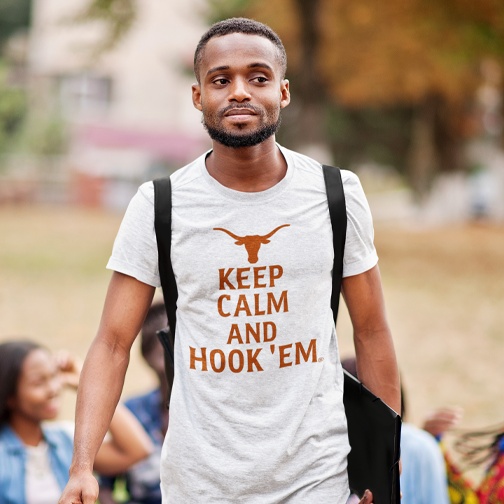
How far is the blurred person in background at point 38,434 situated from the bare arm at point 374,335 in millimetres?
1437

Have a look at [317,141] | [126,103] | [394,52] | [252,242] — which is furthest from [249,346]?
[126,103]

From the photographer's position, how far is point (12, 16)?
3916cm

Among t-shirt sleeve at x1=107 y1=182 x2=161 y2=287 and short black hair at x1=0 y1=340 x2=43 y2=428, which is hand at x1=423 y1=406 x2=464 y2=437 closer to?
t-shirt sleeve at x1=107 y1=182 x2=161 y2=287

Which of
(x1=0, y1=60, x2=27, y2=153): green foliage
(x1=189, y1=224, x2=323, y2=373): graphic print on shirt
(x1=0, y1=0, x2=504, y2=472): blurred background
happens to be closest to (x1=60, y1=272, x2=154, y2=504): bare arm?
(x1=189, y1=224, x2=323, y2=373): graphic print on shirt

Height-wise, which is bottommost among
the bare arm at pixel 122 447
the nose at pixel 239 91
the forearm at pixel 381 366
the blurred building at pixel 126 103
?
the bare arm at pixel 122 447

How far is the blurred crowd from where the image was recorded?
279 centimetres

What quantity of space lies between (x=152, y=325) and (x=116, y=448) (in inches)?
21.3

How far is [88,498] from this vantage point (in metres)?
1.75

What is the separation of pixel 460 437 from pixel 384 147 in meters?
25.6

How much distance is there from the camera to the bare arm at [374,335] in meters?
2.04

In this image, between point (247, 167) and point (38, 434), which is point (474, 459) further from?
point (38, 434)

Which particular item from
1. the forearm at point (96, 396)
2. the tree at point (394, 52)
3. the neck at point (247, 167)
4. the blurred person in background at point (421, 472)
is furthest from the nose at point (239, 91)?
the tree at point (394, 52)

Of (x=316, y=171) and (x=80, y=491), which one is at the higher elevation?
(x=316, y=171)

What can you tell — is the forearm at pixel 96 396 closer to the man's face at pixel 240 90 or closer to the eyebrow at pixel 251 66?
the man's face at pixel 240 90
